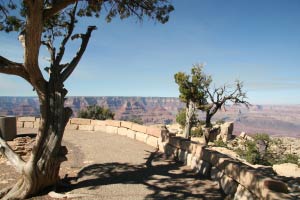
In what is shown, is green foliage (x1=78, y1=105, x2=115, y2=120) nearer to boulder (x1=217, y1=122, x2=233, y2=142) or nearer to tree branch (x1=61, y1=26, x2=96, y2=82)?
boulder (x1=217, y1=122, x2=233, y2=142)

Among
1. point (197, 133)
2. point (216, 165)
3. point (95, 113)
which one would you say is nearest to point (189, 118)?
point (216, 165)

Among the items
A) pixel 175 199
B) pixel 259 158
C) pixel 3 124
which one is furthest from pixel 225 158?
pixel 259 158

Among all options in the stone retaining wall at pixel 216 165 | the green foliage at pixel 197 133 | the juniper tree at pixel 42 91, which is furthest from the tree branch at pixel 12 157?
the green foliage at pixel 197 133

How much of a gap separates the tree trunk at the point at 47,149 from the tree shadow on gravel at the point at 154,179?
0.99 meters

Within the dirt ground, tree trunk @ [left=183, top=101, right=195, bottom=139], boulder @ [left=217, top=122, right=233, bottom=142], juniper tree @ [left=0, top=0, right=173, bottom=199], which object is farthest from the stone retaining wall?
boulder @ [left=217, top=122, right=233, bottom=142]

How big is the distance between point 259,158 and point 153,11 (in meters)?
18.6

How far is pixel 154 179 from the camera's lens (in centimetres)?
932

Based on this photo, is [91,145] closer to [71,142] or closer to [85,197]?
[71,142]

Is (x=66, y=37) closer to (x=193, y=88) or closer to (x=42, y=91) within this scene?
(x=42, y=91)

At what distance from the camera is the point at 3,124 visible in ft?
52.6

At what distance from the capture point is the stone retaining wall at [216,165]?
5945mm

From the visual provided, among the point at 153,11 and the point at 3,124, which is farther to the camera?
the point at 3,124

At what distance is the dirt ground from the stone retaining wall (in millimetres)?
416

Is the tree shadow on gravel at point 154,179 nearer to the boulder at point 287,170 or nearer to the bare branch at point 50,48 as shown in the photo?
the bare branch at point 50,48
